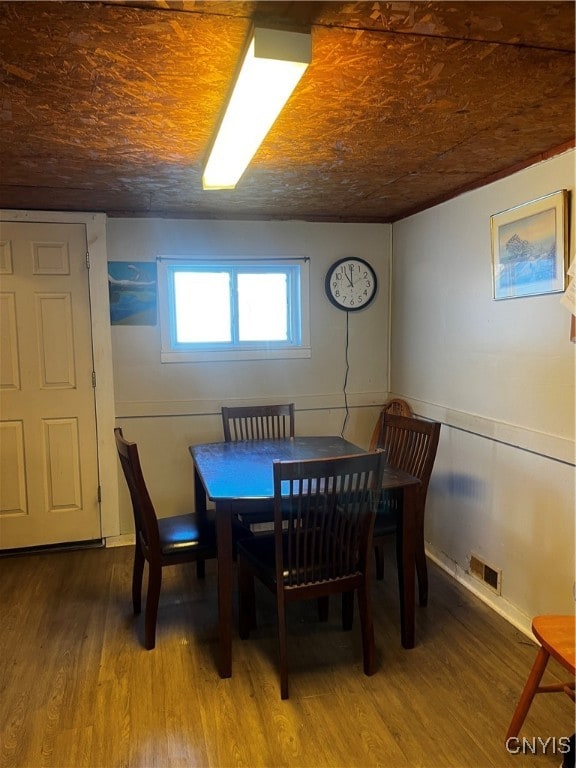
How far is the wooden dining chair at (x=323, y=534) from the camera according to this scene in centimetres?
197

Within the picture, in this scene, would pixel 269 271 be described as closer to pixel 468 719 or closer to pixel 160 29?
pixel 160 29

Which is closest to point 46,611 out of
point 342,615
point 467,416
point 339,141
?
point 342,615

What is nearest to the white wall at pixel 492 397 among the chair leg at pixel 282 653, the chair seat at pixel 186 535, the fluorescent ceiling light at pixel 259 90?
the chair leg at pixel 282 653

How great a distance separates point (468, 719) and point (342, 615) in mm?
766

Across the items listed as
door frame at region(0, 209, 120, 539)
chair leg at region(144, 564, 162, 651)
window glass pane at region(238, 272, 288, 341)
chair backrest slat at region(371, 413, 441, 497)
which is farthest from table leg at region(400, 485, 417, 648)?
door frame at region(0, 209, 120, 539)

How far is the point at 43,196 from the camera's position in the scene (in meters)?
2.88

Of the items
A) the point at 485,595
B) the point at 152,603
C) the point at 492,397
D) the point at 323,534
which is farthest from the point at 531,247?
the point at 152,603

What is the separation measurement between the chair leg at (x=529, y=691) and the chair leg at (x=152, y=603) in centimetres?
145

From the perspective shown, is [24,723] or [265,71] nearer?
[265,71]

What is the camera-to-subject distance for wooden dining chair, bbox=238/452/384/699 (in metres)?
1.97

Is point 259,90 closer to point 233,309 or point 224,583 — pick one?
point 224,583

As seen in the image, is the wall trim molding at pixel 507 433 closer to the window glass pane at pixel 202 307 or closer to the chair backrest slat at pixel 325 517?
the chair backrest slat at pixel 325 517

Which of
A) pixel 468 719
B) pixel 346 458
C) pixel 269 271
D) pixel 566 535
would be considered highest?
pixel 269 271

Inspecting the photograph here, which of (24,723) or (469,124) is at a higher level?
(469,124)
